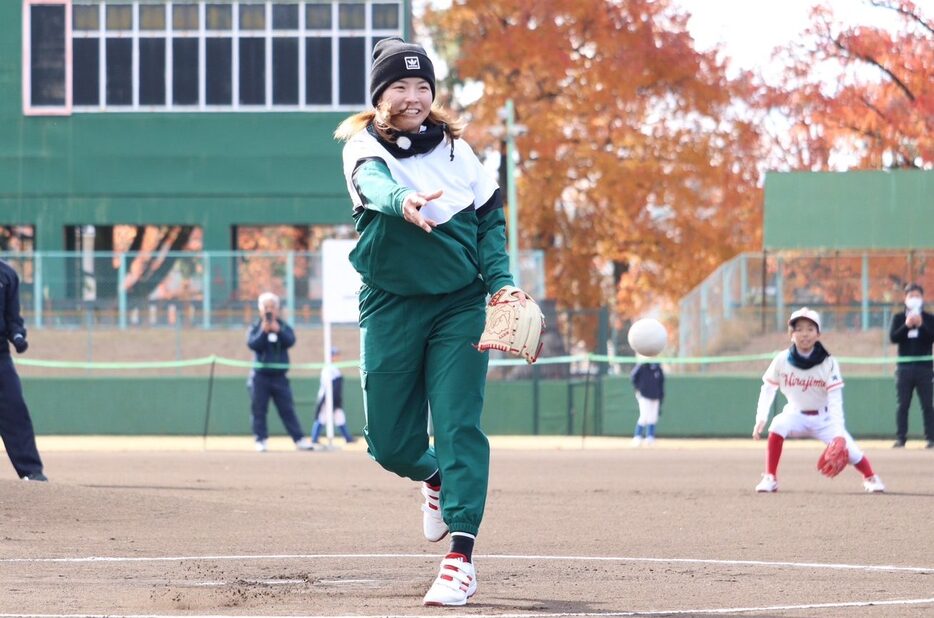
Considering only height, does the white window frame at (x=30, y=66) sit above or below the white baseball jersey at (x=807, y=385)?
above

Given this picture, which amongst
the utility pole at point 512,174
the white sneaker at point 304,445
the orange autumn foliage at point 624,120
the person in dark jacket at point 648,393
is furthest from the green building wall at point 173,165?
the white sneaker at point 304,445

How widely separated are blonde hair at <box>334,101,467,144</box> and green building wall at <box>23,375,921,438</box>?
2102 centimetres

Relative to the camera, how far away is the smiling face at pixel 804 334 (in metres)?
13.5

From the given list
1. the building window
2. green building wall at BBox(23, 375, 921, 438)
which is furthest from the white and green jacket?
the building window

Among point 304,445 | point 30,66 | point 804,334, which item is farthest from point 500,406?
point 30,66

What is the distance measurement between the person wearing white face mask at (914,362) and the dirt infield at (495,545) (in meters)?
4.70

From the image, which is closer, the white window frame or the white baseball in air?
the white baseball in air

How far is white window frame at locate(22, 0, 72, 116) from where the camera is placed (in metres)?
40.6

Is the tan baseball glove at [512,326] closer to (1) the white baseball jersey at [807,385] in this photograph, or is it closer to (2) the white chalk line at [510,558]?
(2) the white chalk line at [510,558]

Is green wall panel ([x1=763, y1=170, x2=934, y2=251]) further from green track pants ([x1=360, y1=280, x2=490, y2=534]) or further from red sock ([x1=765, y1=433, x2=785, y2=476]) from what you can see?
green track pants ([x1=360, y1=280, x2=490, y2=534])

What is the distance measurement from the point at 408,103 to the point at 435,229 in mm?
582

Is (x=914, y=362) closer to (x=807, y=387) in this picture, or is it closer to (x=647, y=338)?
(x=647, y=338)

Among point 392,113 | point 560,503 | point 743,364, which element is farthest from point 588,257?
point 392,113

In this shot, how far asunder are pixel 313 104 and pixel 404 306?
113ft
